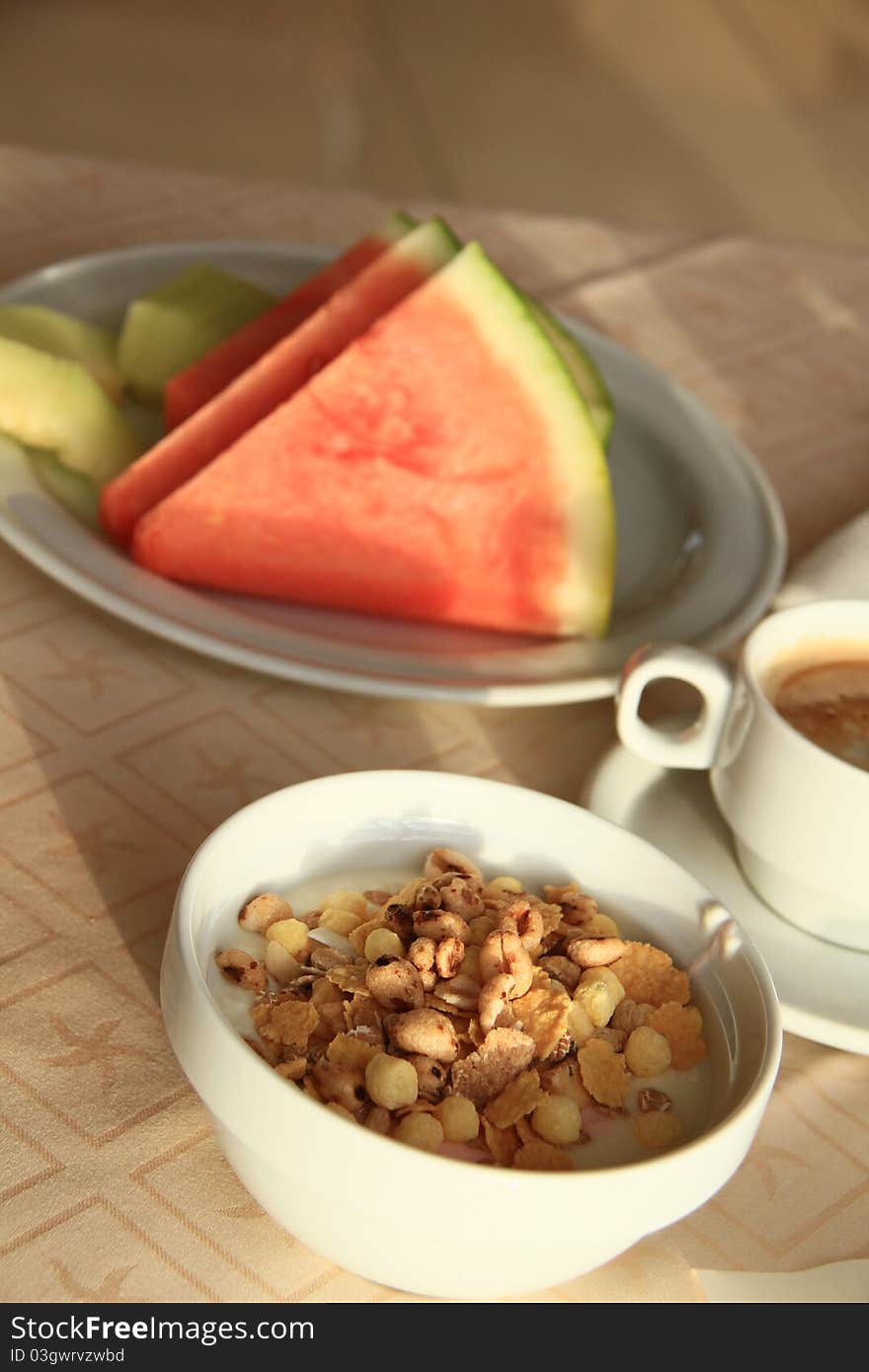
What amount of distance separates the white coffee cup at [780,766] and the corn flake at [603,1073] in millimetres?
147

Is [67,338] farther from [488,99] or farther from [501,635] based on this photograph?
[488,99]

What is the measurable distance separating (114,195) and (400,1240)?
3.34ft

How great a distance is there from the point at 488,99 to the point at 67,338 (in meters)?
2.97

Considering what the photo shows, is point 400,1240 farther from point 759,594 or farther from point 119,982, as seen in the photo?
point 759,594

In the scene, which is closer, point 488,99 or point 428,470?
point 428,470

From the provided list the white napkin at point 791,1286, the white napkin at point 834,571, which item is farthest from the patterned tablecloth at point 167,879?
the white napkin at point 834,571

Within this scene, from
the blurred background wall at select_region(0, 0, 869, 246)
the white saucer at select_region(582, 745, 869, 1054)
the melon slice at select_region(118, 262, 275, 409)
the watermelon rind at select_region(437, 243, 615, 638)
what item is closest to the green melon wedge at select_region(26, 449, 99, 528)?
the melon slice at select_region(118, 262, 275, 409)

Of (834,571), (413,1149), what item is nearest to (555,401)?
(834,571)

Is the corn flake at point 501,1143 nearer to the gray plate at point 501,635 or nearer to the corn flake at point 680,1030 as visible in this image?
the corn flake at point 680,1030

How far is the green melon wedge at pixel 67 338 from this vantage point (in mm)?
947

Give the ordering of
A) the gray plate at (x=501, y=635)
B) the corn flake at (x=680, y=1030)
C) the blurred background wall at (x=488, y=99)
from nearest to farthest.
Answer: the corn flake at (x=680, y=1030) < the gray plate at (x=501, y=635) < the blurred background wall at (x=488, y=99)

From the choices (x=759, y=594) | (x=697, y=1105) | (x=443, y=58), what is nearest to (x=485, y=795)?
(x=697, y=1105)

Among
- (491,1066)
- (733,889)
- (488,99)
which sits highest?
(491,1066)

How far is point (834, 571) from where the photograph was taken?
88 cm
